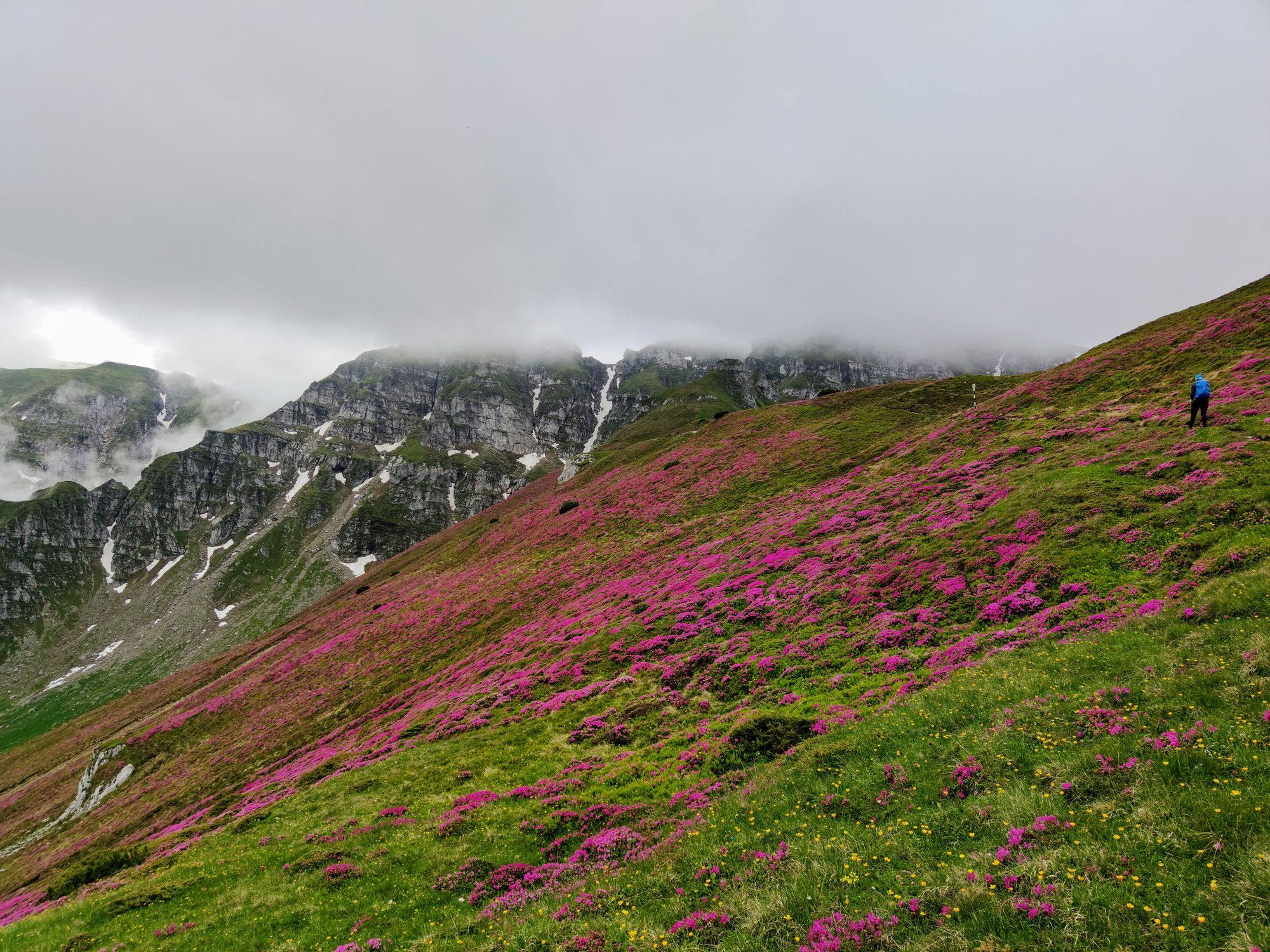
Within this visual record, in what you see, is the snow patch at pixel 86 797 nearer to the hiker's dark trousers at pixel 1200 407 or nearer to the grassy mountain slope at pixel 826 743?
the grassy mountain slope at pixel 826 743

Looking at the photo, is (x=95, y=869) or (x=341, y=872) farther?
(x=95, y=869)

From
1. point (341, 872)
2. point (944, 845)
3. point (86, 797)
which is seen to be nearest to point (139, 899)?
point (341, 872)

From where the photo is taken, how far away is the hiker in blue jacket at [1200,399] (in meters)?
26.7

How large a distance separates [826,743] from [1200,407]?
30993 mm

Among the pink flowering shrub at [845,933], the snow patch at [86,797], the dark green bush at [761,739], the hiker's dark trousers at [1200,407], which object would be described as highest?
the hiker's dark trousers at [1200,407]

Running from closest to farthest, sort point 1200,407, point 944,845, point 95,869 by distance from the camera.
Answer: point 944,845 < point 95,869 < point 1200,407

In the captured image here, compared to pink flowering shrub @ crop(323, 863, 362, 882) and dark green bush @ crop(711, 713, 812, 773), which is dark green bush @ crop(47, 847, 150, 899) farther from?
dark green bush @ crop(711, 713, 812, 773)

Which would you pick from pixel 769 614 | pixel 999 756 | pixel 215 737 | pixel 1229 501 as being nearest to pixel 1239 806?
pixel 999 756

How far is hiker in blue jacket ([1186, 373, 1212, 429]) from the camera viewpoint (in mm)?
26656

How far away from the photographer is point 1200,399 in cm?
2727

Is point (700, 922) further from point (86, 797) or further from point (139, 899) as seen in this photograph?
point (86, 797)

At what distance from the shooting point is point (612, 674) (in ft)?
98.2

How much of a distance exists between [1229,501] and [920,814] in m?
20.5

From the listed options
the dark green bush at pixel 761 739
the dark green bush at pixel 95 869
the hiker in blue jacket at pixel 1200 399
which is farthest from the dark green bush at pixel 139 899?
the hiker in blue jacket at pixel 1200 399
